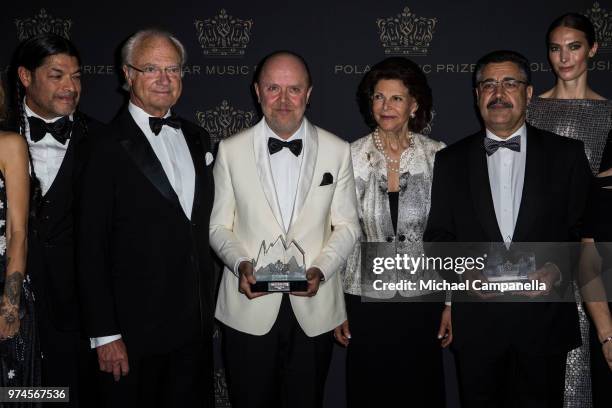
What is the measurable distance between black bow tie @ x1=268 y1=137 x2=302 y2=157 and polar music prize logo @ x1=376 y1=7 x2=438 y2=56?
4.29 ft

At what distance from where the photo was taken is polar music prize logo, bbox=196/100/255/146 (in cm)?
430

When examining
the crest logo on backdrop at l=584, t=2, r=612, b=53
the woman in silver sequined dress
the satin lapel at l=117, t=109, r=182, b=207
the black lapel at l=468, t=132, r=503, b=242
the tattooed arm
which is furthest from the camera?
the crest logo on backdrop at l=584, t=2, r=612, b=53

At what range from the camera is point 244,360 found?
3.24 m

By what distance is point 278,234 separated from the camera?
318 centimetres

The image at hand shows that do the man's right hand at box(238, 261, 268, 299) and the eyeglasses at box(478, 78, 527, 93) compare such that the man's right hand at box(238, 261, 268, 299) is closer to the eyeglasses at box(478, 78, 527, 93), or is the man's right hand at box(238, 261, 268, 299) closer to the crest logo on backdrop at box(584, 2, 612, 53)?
the eyeglasses at box(478, 78, 527, 93)

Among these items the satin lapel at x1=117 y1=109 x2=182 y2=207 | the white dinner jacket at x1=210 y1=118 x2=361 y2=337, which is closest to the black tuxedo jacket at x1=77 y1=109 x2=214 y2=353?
the satin lapel at x1=117 y1=109 x2=182 y2=207

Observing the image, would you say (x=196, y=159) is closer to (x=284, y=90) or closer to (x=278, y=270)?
(x=284, y=90)

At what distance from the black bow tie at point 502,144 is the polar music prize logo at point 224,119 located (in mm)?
1670

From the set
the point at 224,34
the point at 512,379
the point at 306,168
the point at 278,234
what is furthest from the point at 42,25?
the point at 512,379

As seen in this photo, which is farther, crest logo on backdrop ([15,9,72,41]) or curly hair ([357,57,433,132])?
crest logo on backdrop ([15,9,72,41])

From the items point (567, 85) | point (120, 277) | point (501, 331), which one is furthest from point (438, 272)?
point (120, 277)

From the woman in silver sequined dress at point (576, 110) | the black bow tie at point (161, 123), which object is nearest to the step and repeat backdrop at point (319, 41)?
the woman in silver sequined dress at point (576, 110)

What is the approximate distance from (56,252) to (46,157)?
0.49m

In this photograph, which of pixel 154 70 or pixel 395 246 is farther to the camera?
pixel 395 246
